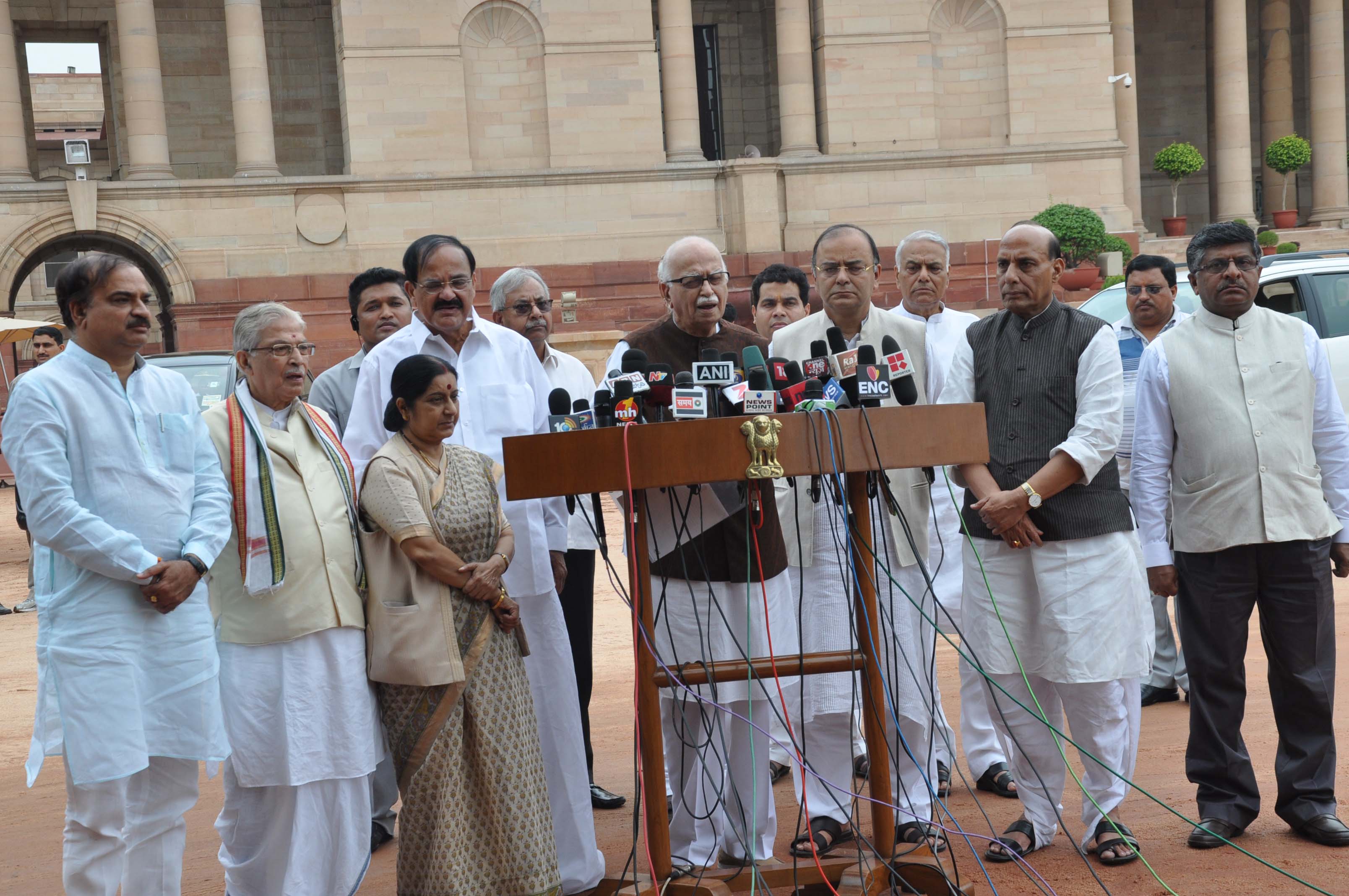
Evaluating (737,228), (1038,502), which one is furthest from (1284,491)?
(737,228)

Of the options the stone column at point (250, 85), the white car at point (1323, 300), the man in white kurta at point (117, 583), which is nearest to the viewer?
the man in white kurta at point (117, 583)

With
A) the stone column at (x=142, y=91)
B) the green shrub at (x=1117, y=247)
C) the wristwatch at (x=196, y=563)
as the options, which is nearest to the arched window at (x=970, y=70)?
the green shrub at (x=1117, y=247)

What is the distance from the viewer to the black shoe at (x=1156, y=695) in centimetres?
716

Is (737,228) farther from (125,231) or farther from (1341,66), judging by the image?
(1341,66)

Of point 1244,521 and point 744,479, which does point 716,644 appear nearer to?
point 744,479

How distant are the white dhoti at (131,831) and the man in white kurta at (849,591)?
2.04 m

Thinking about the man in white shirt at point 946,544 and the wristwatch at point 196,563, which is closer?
the wristwatch at point 196,563

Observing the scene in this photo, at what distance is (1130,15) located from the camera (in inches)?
1219

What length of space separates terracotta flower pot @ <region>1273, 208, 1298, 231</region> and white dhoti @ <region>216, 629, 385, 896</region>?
106 ft

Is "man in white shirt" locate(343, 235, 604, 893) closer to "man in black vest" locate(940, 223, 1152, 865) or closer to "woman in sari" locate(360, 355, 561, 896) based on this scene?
"woman in sari" locate(360, 355, 561, 896)

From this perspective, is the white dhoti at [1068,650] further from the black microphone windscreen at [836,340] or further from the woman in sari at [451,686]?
the woman in sari at [451,686]

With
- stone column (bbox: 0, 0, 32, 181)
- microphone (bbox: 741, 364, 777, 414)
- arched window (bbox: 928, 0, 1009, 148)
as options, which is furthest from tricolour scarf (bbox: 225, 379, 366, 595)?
arched window (bbox: 928, 0, 1009, 148)

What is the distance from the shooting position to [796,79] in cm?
2686

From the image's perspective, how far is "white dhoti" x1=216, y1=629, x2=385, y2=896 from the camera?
14.0 feet
